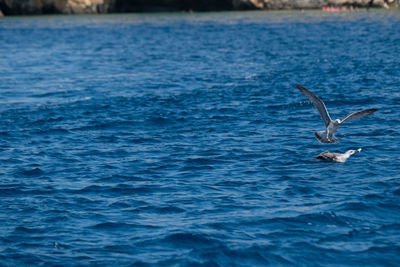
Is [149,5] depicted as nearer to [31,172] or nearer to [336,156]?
[31,172]

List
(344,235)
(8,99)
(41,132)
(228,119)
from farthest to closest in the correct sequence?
(8,99) < (228,119) < (41,132) < (344,235)

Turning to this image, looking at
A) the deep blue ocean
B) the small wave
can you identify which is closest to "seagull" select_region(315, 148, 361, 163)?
the deep blue ocean

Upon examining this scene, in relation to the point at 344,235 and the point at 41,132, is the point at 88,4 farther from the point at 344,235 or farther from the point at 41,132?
the point at 344,235

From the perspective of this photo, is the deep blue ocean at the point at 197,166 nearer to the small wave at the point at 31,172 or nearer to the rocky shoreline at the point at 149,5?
the small wave at the point at 31,172

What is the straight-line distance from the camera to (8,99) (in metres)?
30.9

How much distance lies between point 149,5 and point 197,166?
99317 mm

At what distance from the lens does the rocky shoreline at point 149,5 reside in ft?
348

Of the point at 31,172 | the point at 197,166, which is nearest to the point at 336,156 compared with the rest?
the point at 197,166

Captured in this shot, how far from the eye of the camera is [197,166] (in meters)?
18.9

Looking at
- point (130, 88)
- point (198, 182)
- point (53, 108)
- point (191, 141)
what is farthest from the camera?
point (130, 88)

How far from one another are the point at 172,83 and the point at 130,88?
2.49 m

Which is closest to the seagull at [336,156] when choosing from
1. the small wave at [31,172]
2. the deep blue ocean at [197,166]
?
the deep blue ocean at [197,166]

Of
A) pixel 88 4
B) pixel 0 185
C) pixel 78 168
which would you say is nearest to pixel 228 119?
pixel 78 168

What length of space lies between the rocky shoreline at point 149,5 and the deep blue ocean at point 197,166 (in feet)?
210
